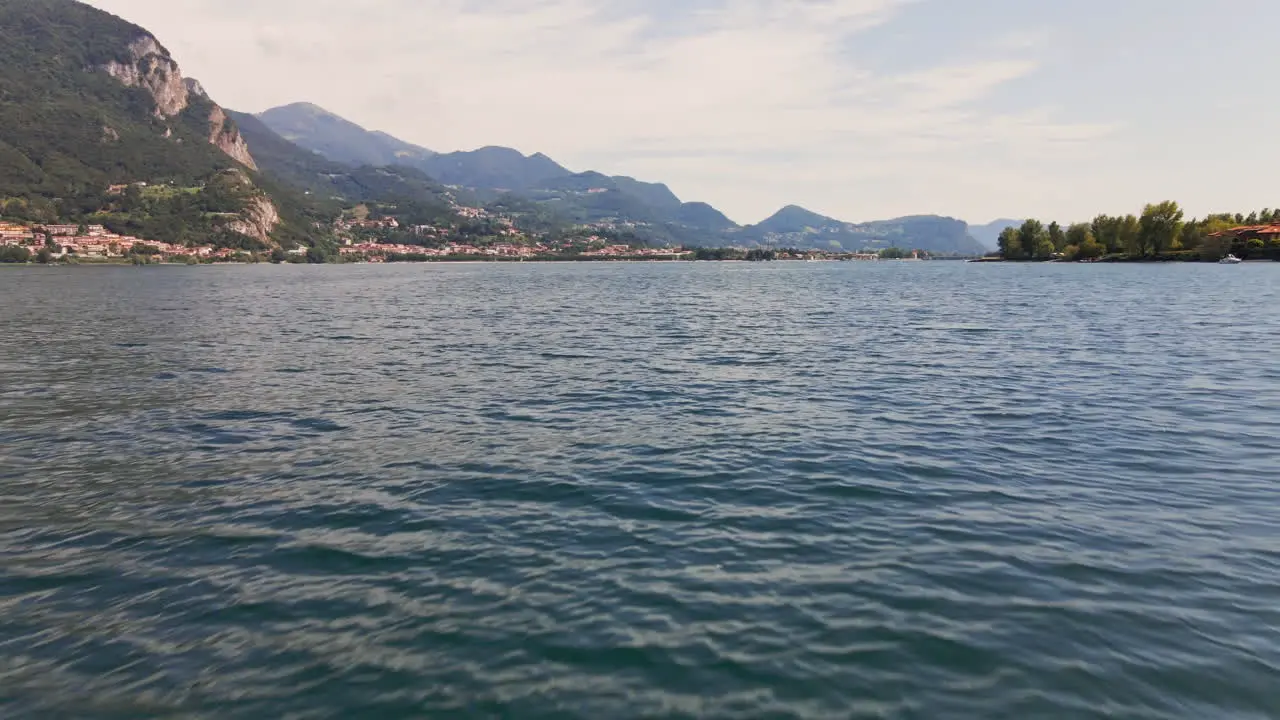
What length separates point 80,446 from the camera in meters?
21.7

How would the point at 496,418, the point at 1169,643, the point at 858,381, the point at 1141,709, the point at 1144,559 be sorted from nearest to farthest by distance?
1. the point at 1141,709
2. the point at 1169,643
3. the point at 1144,559
4. the point at 496,418
5. the point at 858,381

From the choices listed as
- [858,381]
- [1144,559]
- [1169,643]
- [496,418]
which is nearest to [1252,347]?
[858,381]

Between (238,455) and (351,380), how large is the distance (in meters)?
12.4

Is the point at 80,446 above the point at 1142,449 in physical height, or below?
below

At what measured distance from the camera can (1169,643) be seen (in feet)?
33.2

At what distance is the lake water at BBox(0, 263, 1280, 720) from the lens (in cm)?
937

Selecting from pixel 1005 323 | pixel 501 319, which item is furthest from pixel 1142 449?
pixel 501 319

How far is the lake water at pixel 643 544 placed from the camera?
9.37 m

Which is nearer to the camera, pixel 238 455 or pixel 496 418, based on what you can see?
pixel 238 455

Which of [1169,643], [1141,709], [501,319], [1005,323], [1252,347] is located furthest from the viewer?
[501,319]

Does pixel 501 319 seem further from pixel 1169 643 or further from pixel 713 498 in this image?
pixel 1169 643

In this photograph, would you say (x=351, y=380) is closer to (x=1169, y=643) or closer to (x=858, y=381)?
(x=858, y=381)

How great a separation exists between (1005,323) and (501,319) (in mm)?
46557

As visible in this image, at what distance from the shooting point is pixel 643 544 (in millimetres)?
14031
